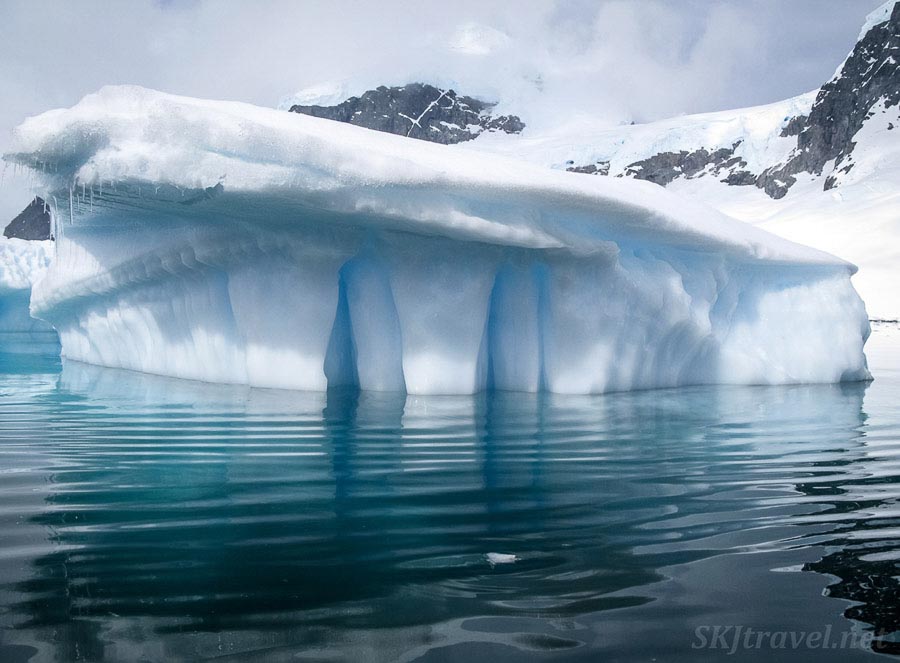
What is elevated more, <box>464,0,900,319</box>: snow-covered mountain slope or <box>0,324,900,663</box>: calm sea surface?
<box>464,0,900,319</box>: snow-covered mountain slope

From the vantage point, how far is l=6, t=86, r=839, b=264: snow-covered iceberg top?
4934 mm

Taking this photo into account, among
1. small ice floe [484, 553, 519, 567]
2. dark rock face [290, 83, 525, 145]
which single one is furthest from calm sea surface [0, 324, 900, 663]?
dark rock face [290, 83, 525, 145]

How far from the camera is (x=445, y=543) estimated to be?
2.02 metres

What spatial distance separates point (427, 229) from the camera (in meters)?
5.39

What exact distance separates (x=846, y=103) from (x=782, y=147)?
15.3 feet

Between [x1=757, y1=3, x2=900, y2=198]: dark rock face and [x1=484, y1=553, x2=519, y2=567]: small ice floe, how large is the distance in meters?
51.0

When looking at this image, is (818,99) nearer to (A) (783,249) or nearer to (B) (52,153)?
(A) (783,249)

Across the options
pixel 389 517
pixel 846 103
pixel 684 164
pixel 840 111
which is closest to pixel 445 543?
pixel 389 517

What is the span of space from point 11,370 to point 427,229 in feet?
20.2

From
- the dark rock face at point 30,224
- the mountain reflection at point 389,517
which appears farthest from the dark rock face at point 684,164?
the dark rock face at point 30,224

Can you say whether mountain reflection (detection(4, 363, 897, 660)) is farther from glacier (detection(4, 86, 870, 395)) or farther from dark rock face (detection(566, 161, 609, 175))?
dark rock face (detection(566, 161, 609, 175))

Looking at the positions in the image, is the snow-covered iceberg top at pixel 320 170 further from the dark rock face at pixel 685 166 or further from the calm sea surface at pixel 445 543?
the dark rock face at pixel 685 166

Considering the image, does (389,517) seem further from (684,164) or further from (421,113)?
(421,113)

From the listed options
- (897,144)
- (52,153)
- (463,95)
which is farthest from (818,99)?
(52,153)
